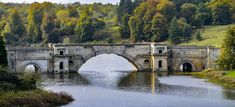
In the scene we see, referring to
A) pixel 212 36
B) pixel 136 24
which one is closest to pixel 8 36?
pixel 136 24

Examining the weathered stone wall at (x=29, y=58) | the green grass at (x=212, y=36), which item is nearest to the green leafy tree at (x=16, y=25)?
the green grass at (x=212, y=36)

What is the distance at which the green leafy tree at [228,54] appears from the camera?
3558 inches

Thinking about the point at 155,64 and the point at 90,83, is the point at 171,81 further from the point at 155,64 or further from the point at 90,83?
the point at 155,64

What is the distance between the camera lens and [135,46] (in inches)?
4230

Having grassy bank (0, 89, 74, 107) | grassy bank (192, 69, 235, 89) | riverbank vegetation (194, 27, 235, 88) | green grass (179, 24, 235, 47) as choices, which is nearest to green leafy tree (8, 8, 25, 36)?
green grass (179, 24, 235, 47)

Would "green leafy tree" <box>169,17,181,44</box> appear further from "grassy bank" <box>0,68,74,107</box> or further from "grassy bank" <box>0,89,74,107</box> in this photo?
"grassy bank" <box>0,89,74,107</box>

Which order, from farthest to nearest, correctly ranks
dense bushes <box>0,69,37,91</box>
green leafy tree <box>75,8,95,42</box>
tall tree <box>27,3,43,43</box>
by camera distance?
tall tree <box>27,3,43,43</box>, green leafy tree <box>75,8,95,42</box>, dense bushes <box>0,69,37,91</box>

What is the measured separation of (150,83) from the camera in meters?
84.5

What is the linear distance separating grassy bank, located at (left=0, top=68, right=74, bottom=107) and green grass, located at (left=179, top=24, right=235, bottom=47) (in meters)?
62.1

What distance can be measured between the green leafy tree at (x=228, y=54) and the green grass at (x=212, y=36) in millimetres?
26386

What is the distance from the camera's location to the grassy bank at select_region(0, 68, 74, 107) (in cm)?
5619

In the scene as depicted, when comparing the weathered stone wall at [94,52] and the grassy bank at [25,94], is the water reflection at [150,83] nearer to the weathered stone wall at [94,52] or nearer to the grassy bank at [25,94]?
the weathered stone wall at [94,52]

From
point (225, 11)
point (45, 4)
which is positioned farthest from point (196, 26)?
point (45, 4)

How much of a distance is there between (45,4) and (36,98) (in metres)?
118
